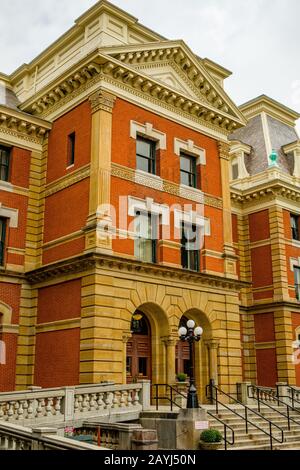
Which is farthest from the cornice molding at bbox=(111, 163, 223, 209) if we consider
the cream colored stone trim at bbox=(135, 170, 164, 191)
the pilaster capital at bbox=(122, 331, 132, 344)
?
the pilaster capital at bbox=(122, 331, 132, 344)

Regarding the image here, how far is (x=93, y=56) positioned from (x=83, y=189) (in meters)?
5.45

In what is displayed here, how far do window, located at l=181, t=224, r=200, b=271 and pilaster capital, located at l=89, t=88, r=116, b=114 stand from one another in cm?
637

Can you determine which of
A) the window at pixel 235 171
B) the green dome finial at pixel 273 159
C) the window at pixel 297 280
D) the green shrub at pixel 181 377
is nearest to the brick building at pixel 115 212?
the green shrub at pixel 181 377

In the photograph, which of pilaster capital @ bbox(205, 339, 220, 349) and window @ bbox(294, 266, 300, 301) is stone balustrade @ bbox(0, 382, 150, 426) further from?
window @ bbox(294, 266, 300, 301)

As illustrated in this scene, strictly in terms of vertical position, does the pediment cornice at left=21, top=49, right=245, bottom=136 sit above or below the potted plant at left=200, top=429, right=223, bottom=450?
above

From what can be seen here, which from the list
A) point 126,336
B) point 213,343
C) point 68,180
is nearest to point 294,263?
point 213,343

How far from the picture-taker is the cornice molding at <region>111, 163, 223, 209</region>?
22984 mm

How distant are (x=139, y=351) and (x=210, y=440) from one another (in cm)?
739

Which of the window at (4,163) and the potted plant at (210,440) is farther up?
the window at (4,163)

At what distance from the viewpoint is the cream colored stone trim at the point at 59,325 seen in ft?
69.4

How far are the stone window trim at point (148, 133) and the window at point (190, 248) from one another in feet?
12.8

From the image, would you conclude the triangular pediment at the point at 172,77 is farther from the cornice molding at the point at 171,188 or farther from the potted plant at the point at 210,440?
the potted plant at the point at 210,440

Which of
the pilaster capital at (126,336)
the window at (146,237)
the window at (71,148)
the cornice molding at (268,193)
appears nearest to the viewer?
the pilaster capital at (126,336)
